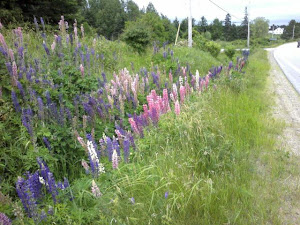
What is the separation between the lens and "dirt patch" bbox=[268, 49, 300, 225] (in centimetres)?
238

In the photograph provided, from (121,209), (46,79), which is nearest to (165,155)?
(121,209)

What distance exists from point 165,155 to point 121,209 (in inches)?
34.4

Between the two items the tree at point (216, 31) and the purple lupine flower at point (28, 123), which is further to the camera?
the tree at point (216, 31)

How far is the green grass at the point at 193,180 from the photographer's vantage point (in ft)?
6.89

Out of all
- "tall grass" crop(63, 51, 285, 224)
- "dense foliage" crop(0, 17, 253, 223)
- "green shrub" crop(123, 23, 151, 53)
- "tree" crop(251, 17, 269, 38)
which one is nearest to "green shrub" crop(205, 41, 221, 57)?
"green shrub" crop(123, 23, 151, 53)

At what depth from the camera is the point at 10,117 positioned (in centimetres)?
302

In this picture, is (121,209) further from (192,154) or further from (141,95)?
(141,95)

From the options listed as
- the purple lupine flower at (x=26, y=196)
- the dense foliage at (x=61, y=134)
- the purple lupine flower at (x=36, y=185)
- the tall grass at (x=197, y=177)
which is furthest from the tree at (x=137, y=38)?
the purple lupine flower at (x=26, y=196)

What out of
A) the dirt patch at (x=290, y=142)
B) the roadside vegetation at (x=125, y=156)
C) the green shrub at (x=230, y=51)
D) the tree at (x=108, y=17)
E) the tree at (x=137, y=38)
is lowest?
the dirt patch at (x=290, y=142)

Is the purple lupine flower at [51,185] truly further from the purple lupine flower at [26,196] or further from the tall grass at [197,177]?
the tall grass at [197,177]

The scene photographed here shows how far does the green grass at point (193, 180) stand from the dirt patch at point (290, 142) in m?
0.10

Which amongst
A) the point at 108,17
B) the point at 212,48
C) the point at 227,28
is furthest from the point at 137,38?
the point at 227,28

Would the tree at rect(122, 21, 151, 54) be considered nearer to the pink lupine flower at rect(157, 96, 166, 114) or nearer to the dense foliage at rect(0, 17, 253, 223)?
the dense foliage at rect(0, 17, 253, 223)

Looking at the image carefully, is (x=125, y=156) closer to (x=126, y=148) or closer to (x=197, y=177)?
(x=126, y=148)
